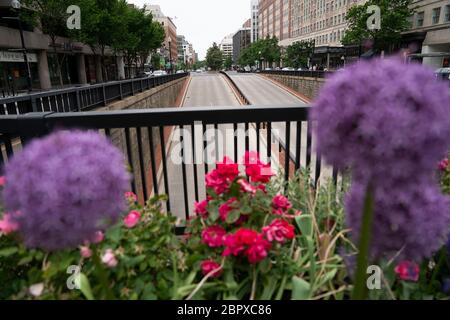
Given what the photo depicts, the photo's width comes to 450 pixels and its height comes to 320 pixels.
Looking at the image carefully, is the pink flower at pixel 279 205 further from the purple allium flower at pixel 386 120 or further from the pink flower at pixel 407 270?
the purple allium flower at pixel 386 120

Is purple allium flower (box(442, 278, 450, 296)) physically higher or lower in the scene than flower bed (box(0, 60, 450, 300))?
lower

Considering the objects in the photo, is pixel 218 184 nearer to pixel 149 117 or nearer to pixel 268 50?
pixel 149 117

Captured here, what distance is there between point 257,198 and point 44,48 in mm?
42862

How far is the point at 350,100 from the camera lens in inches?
41.9

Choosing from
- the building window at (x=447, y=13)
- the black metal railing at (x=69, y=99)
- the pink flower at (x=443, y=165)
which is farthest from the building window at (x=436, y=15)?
the pink flower at (x=443, y=165)

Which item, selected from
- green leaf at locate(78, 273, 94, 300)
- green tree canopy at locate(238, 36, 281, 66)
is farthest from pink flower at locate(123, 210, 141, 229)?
green tree canopy at locate(238, 36, 281, 66)

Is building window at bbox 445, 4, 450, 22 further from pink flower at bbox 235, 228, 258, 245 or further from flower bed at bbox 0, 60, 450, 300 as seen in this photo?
pink flower at bbox 235, 228, 258, 245

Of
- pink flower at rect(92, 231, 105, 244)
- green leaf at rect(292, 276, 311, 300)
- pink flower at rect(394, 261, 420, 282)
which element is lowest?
green leaf at rect(292, 276, 311, 300)

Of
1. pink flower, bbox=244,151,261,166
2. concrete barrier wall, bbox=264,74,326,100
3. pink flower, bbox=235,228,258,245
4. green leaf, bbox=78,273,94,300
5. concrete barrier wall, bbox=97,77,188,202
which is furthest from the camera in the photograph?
concrete barrier wall, bbox=264,74,326,100

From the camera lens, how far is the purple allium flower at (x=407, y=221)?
133 cm

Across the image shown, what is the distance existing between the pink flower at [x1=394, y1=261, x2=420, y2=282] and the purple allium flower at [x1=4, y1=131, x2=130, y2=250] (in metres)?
1.26

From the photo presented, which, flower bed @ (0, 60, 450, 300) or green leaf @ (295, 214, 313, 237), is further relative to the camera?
green leaf @ (295, 214, 313, 237)

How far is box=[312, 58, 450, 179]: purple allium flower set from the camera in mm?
1009

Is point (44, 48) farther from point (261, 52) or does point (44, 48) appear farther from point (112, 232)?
point (261, 52)
